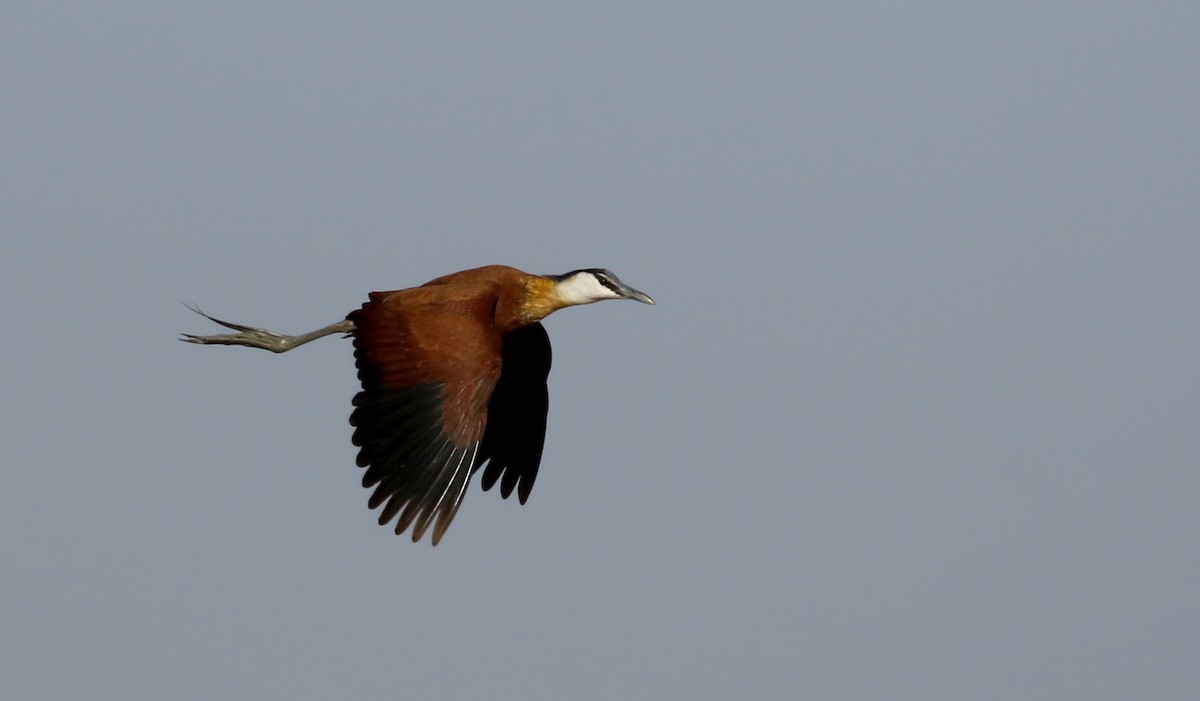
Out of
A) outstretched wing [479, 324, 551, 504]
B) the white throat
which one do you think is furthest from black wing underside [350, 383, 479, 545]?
outstretched wing [479, 324, 551, 504]

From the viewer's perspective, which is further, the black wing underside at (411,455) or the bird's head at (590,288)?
the bird's head at (590,288)

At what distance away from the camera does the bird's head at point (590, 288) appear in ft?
56.4

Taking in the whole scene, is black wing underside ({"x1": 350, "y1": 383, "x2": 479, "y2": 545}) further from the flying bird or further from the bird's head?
the bird's head

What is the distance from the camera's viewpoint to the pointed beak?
17.1 m

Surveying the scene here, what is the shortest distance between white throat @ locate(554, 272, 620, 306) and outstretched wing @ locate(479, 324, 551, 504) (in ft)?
4.07

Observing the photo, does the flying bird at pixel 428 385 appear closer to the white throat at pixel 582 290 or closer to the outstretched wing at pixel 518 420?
the white throat at pixel 582 290

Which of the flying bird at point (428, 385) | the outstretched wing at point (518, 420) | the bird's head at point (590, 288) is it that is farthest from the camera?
the outstretched wing at point (518, 420)

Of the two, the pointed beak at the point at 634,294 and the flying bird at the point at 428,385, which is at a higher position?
the pointed beak at the point at 634,294

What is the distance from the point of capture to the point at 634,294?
17172 millimetres

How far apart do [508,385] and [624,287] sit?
1982mm

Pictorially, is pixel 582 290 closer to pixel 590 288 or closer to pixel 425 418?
pixel 590 288

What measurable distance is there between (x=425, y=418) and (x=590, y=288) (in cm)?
195

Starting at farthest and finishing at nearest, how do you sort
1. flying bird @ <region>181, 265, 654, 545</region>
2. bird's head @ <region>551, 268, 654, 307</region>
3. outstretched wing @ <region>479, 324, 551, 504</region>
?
outstretched wing @ <region>479, 324, 551, 504</region>, bird's head @ <region>551, 268, 654, 307</region>, flying bird @ <region>181, 265, 654, 545</region>

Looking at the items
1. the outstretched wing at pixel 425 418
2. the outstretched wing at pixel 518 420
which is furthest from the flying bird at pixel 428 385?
the outstretched wing at pixel 518 420
